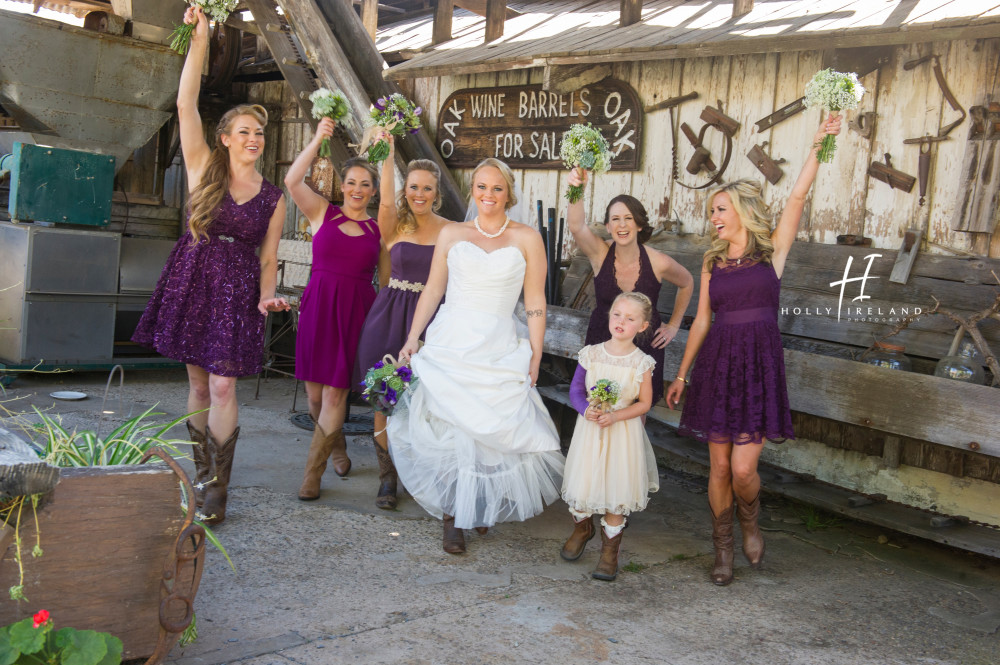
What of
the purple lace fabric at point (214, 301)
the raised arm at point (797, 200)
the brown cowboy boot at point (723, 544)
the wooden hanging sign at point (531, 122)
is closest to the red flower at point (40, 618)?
the purple lace fabric at point (214, 301)

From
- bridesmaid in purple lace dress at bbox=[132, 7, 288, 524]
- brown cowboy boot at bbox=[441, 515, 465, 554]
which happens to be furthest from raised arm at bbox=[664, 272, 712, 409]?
bridesmaid in purple lace dress at bbox=[132, 7, 288, 524]

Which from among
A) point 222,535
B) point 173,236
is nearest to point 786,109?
point 222,535

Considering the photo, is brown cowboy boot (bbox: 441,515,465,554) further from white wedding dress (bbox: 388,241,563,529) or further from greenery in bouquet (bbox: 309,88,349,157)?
greenery in bouquet (bbox: 309,88,349,157)

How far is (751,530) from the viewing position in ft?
14.7

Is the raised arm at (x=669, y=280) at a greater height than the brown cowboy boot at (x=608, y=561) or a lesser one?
greater

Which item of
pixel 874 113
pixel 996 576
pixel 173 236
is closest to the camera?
pixel 996 576

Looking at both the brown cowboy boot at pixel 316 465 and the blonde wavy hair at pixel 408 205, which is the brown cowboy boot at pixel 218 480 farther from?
the blonde wavy hair at pixel 408 205

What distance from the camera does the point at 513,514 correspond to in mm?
4594

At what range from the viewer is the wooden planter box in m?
2.53

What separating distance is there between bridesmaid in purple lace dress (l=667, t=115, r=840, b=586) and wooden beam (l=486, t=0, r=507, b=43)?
338 centimetres

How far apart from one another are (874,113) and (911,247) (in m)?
0.85

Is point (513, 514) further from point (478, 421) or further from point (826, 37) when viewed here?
point (826, 37)

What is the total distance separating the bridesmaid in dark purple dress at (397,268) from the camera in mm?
5117

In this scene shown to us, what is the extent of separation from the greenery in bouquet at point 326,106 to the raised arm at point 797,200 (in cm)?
247
